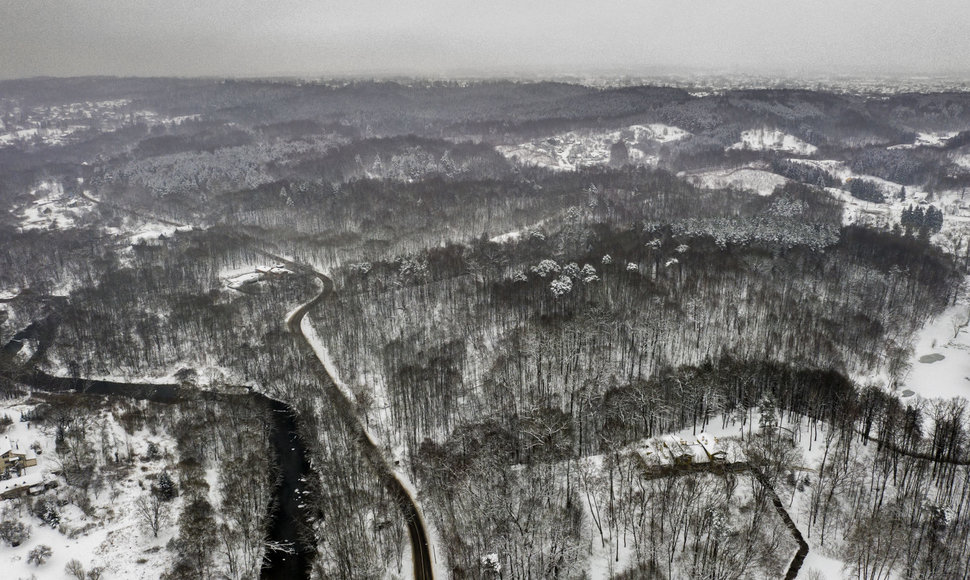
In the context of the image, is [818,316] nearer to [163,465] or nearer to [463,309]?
[463,309]

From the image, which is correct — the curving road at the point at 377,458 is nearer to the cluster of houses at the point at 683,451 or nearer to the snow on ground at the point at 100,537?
the snow on ground at the point at 100,537

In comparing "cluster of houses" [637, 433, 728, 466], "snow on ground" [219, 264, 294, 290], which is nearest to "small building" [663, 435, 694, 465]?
"cluster of houses" [637, 433, 728, 466]

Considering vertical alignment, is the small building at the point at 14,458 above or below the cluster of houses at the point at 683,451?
below

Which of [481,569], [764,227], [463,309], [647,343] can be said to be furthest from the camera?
[764,227]

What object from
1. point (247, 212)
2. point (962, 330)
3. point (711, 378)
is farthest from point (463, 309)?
point (247, 212)

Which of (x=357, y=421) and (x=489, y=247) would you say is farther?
(x=489, y=247)

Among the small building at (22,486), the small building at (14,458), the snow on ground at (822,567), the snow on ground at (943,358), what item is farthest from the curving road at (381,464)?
the snow on ground at (943,358)

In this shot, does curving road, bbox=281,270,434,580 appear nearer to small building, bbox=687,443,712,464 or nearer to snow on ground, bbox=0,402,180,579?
snow on ground, bbox=0,402,180,579
